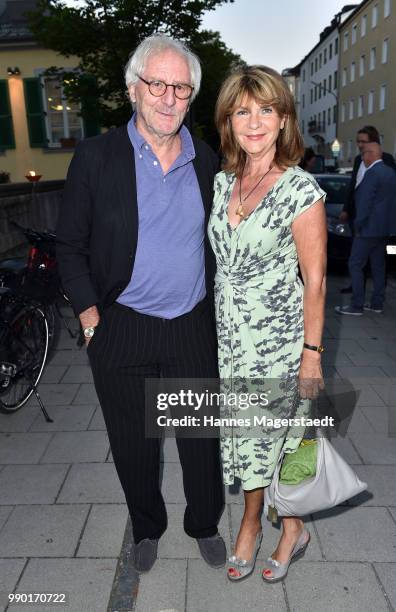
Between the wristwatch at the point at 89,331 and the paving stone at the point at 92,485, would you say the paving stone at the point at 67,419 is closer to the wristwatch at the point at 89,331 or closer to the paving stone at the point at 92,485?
the paving stone at the point at 92,485

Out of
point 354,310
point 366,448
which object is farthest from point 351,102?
point 366,448

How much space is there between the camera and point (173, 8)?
10055 millimetres

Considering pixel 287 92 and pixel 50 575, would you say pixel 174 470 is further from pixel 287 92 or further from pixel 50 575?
pixel 287 92

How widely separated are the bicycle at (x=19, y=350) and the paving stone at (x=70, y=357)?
0.56 metres

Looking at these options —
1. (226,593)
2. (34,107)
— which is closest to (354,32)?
(34,107)

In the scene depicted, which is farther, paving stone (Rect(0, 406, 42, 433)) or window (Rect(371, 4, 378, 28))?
window (Rect(371, 4, 378, 28))

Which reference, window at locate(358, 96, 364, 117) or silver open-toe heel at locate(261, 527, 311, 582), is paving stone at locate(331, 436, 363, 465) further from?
window at locate(358, 96, 364, 117)

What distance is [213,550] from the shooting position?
2336mm

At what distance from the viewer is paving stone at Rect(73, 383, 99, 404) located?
157 inches

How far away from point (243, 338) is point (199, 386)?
297mm

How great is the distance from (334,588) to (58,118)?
15.6 metres

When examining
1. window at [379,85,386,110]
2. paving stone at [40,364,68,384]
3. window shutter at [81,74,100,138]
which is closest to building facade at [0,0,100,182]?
window shutter at [81,74,100,138]

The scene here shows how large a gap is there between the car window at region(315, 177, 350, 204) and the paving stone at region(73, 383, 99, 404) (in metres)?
6.45

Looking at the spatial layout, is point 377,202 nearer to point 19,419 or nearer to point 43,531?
point 19,419
